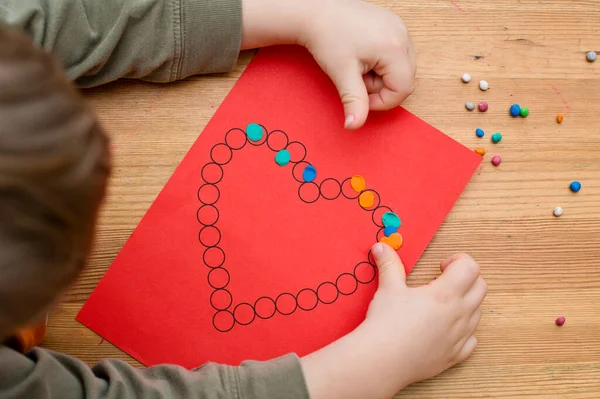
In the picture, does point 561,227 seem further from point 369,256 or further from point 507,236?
point 369,256

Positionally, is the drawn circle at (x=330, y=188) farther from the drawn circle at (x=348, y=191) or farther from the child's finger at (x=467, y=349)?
the child's finger at (x=467, y=349)

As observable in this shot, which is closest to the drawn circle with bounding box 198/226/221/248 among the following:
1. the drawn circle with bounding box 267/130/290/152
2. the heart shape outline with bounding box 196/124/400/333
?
the heart shape outline with bounding box 196/124/400/333

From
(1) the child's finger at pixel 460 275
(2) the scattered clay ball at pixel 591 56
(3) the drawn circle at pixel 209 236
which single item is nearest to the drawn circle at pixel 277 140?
(3) the drawn circle at pixel 209 236

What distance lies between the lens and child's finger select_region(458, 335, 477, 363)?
567mm

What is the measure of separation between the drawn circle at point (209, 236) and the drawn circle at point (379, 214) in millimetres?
158

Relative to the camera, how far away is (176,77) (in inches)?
23.4

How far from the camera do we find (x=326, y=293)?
1.89 feet

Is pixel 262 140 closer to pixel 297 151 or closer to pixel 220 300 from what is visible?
pixel 297 151

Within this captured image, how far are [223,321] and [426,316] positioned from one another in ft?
0.65

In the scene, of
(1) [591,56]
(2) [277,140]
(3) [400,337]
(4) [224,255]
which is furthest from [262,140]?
(1) [591,56]

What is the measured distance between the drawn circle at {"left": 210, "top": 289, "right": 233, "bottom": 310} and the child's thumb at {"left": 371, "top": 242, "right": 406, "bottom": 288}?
15 cm

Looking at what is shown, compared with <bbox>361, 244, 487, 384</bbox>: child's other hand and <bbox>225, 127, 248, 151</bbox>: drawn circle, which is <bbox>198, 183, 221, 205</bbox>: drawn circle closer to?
<bbox>225, 127, 248, 151</bbox>: drawn circle

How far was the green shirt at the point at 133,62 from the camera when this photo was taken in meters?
0.48

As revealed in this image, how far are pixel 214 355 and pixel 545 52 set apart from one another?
0.47 metres
